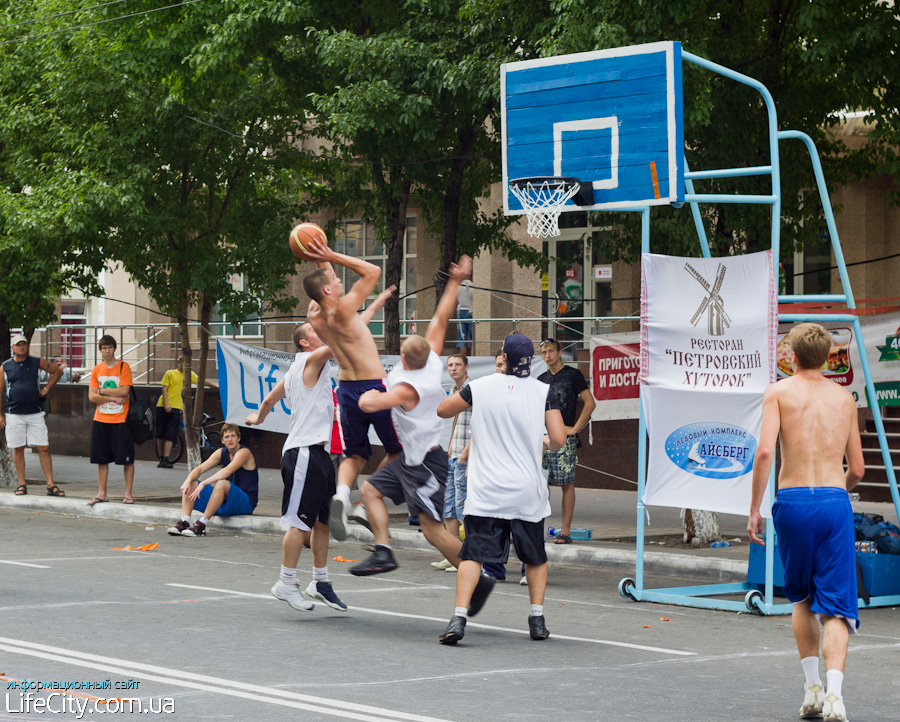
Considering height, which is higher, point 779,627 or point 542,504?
point 542,504

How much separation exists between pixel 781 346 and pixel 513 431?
6283mm

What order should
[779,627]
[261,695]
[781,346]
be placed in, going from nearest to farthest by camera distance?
[261,695]
[779,627]
[781,346]

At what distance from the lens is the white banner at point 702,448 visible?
9469 millimetres

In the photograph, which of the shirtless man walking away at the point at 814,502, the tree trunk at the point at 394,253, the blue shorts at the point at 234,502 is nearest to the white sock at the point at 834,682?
the shirtless man walking away at the point at 814,502

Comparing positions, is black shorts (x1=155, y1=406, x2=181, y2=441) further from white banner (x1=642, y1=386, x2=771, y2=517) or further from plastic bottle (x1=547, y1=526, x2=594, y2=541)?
white banner (x1=642, y1=386, x2=771, y2=517)

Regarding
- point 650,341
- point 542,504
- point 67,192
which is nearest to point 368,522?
point 542,504

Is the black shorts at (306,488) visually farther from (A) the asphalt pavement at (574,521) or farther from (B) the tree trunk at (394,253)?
(B) the tree trunk at (394,253)

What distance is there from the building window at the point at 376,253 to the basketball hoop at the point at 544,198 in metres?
15.9

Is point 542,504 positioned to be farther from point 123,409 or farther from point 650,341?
point 123,409

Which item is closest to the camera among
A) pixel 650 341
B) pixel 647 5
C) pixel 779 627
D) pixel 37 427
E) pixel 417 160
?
pixel 779 627

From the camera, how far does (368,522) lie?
8.44 metres

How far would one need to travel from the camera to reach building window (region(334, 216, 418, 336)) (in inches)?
1096

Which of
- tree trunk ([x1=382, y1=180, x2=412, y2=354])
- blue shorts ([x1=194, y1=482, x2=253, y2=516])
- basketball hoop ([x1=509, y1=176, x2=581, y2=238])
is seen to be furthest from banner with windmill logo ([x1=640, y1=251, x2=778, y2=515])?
A: tree trunk ([x1=382, y1=180, x2=412, y2=354])

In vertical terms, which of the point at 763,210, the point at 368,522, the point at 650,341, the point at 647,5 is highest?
the point at 647,5
